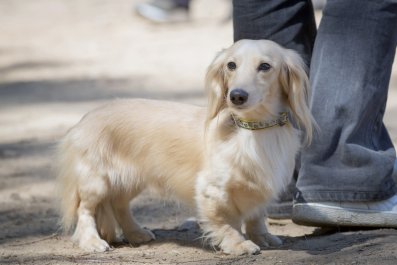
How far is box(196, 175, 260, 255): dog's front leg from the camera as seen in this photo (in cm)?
395

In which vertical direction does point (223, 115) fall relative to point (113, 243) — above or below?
above

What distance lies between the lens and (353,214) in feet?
13.9

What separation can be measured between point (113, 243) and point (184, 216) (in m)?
0.66

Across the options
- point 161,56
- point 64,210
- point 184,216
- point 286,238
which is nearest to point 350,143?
point 286,238

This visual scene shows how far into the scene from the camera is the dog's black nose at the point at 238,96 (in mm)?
3641

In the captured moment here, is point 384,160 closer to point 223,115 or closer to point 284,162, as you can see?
point 284,162

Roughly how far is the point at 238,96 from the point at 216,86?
350mm

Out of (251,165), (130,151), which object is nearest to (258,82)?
(251,165)

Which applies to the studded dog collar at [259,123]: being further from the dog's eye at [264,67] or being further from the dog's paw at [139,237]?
the dog's paw at [139,237]

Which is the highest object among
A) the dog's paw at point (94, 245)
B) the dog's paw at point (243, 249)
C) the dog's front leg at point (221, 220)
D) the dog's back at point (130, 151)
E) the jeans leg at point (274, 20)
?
the jeans leg at point (274, 20)

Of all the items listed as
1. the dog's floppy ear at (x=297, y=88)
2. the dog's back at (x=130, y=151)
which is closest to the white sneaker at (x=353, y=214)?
the dog's floppy ear at (x=297, y=88)

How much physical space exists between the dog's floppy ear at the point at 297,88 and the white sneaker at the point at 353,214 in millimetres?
523

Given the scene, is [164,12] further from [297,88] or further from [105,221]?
[297,88]

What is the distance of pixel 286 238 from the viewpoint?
4.41m
